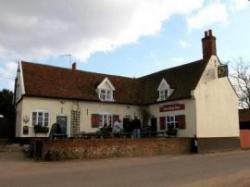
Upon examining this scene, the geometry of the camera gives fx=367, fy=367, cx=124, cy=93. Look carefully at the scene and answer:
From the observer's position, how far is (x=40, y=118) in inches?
1166

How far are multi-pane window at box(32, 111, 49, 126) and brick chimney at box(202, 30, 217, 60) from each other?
591 inches

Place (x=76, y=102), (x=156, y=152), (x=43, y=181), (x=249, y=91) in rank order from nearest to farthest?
(x=43, y=181) < (x=156, y=152) < (x=76, y=102) < (x=249, y=91)

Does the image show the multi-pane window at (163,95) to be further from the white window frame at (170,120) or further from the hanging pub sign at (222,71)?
the hanging pub sign at (222,71)

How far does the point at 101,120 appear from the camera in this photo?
32.8m

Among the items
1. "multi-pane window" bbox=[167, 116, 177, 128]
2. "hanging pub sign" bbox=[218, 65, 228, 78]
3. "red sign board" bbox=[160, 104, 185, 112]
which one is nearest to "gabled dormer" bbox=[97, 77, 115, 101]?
"red sign board" bbox=[160, 104, 185, 112]

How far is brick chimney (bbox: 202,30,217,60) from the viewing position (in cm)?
3312

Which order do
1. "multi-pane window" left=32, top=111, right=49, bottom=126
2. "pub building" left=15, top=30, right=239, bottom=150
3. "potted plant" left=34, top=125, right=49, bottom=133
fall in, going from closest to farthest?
"potted plant" left=34, top=125, right=49, bottom=133 → "multi-pane window" left=32, top=111, right=49, bottom=126 → "pub building" left=15, top=30, right=239, bottom=150

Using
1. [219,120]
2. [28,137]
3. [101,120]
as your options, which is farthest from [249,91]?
[28,137]

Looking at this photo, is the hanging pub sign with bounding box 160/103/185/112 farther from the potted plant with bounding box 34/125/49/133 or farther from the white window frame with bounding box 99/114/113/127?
the potted plant with bounding box 34/125/49/133

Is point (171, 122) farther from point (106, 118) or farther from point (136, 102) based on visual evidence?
point (106, 118)

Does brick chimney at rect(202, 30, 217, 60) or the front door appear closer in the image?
the front door

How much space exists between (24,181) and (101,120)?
19.6m

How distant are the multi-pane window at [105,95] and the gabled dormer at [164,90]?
14.8ft

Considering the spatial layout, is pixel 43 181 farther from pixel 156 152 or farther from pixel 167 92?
pixel 167 92
